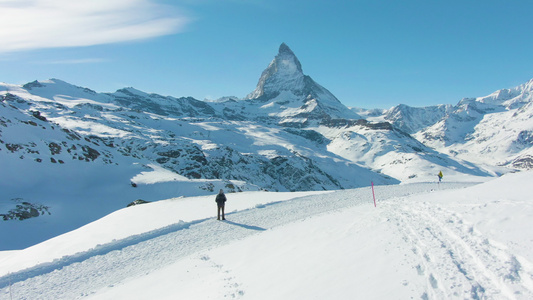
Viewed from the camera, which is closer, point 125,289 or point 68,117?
point 125,289

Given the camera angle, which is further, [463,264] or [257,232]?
[257,232]

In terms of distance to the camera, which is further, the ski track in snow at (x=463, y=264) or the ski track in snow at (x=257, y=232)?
the ski track in snow at (x=257, y=232)

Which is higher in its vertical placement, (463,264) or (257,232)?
(463,264)

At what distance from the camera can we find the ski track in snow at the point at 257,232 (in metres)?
7.84

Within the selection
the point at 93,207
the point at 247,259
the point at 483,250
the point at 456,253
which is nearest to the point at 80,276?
the point at 247,259

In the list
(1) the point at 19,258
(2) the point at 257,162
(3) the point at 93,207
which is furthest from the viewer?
(2) the point at 257,162

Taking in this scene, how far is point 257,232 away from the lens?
16.2m

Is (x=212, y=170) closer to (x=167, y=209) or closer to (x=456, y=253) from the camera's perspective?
(x=167, y=209)

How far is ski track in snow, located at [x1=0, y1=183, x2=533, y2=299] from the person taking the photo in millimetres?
7840

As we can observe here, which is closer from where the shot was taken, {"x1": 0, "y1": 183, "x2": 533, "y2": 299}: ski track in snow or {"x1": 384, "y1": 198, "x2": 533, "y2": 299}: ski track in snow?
{"x1": 384, "y1": 198, "x2": 533, "y2": 299}: ski track in snow

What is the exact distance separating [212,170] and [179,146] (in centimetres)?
1865

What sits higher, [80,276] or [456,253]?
[456,253]

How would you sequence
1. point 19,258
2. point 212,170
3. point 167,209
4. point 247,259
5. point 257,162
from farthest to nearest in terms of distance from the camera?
1. point 257,162
2. point 212,170
3. point 167,209
4. point 19,258
5. point 247,259

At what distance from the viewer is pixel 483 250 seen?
31.9 ft
